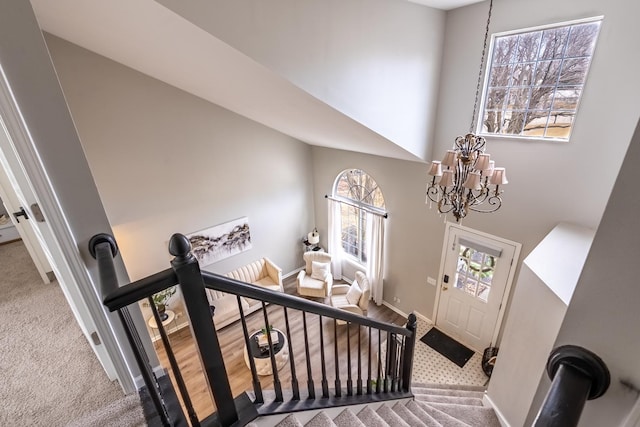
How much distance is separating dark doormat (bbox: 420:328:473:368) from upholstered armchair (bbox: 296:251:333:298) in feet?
6.72

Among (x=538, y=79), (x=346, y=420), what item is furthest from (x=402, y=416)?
(x=538, y=79)

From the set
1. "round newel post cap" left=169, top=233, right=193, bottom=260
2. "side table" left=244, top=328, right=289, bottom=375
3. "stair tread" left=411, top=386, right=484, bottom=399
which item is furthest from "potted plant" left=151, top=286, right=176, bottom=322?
"round newel post cap" left=169, top=233, right=193, bottom=260

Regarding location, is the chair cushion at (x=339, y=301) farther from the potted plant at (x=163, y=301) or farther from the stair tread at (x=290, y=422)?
the stair tread at (x=290, y=422)

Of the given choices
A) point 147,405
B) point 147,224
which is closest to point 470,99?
point 147,405

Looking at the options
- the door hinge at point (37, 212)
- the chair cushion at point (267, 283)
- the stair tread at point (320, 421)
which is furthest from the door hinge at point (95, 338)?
the chair cushion at point (267, 283)

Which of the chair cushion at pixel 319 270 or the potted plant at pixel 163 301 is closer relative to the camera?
the potted plant at pixel 163 301

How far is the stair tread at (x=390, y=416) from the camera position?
1.99m

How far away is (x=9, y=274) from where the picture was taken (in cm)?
292

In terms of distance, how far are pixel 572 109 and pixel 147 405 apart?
440cm

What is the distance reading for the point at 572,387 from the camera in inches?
23.5

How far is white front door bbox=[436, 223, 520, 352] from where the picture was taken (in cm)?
A: 403

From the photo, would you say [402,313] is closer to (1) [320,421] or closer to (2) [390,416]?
(2) [390,416]

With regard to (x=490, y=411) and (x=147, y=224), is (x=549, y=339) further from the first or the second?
(x=147, y=224)

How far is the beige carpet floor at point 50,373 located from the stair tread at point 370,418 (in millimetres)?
1298
